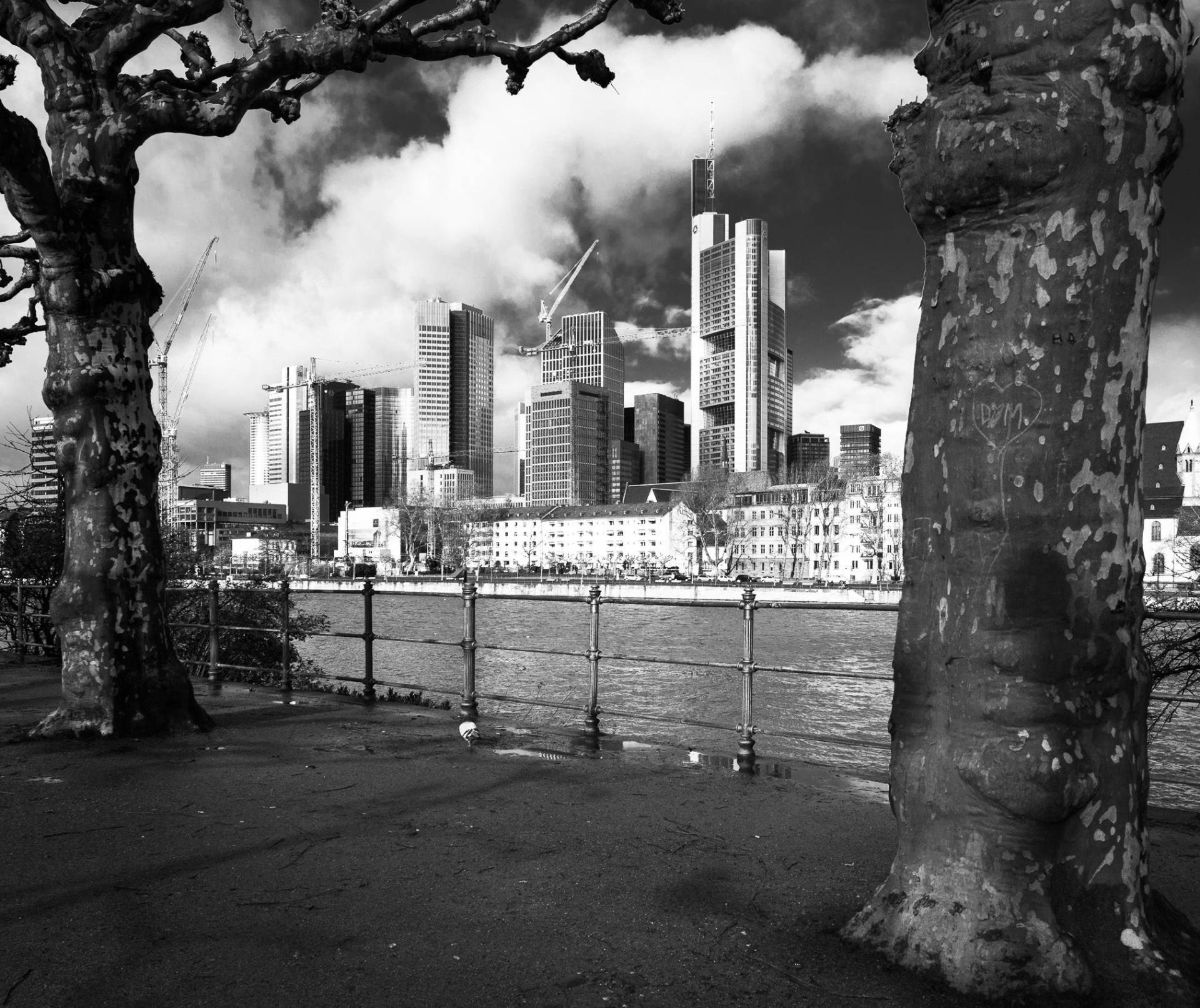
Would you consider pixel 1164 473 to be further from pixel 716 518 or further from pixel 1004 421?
pixel 1004 421

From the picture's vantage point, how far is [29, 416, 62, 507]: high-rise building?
13406 mm

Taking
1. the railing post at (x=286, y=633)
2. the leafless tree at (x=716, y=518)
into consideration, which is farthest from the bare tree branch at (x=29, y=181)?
the leafless tree at (x=716, y=518)

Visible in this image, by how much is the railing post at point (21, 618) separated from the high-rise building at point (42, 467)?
1.28 metres

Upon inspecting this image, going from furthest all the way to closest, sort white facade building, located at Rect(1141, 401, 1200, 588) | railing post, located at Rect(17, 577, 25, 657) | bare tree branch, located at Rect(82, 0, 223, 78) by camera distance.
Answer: white facade building, located at Rect(1141, 401, 1200, 588) → railing post, located at Rect(17, 577, 25, 657) → bare tree branch, located at Rect(82, 0, 223, 78)

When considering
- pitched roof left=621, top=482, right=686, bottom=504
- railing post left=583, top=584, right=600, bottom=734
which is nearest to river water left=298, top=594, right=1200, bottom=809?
railing post left=583, top=584, right=600, bottom=734

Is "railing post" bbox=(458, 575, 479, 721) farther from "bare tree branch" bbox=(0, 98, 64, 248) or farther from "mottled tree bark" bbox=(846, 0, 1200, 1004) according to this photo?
"mottled tree bark" bbox=(846, 0, 1200, 1004)

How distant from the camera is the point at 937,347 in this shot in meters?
3.02

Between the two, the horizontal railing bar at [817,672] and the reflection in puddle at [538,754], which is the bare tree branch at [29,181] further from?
the horizontal railing bar at [817,672]

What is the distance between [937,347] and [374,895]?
119 inches

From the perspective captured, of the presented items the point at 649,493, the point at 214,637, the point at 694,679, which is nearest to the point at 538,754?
the point at 214,637

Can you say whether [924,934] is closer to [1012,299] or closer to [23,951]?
[1012,299]

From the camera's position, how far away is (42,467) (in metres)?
13.8

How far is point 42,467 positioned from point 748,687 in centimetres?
1250

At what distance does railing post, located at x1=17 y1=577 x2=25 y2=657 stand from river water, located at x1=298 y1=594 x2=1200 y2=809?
490cm
